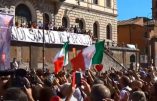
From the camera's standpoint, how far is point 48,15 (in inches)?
1647

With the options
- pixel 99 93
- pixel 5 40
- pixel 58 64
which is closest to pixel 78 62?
pixel 58 64

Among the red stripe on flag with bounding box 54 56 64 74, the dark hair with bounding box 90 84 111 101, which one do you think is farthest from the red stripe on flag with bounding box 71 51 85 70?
the dark hair with bounding box 90 84 111 101

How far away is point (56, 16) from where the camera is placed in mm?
42938

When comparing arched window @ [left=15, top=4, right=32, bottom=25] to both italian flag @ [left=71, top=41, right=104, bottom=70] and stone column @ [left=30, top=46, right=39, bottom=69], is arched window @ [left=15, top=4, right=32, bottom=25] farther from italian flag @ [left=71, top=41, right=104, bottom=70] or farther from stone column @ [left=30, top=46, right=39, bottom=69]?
italian flag @ [left=71, top=41, right=104, bottom=70]

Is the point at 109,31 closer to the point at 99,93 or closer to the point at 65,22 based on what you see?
the point at 65,22

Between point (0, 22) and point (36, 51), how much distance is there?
17.5 meters

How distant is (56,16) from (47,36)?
31.3 ft

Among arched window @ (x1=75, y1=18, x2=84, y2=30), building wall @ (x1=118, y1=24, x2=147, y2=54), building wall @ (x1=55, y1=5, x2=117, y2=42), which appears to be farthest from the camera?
building wall @ (x1=118, y1=24, x2=147, y2=54)

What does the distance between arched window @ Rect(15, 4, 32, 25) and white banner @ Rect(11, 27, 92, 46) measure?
15.8 feet

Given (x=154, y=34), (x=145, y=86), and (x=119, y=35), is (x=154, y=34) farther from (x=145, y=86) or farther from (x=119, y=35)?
(x=145, y=86)

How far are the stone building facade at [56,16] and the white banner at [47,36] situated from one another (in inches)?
19.3

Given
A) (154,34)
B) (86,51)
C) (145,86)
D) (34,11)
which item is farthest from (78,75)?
(154,34)

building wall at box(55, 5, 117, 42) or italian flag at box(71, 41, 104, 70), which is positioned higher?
building wall at box(55, 5, 117, 42)

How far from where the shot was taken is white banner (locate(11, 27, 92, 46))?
31.0 metres
